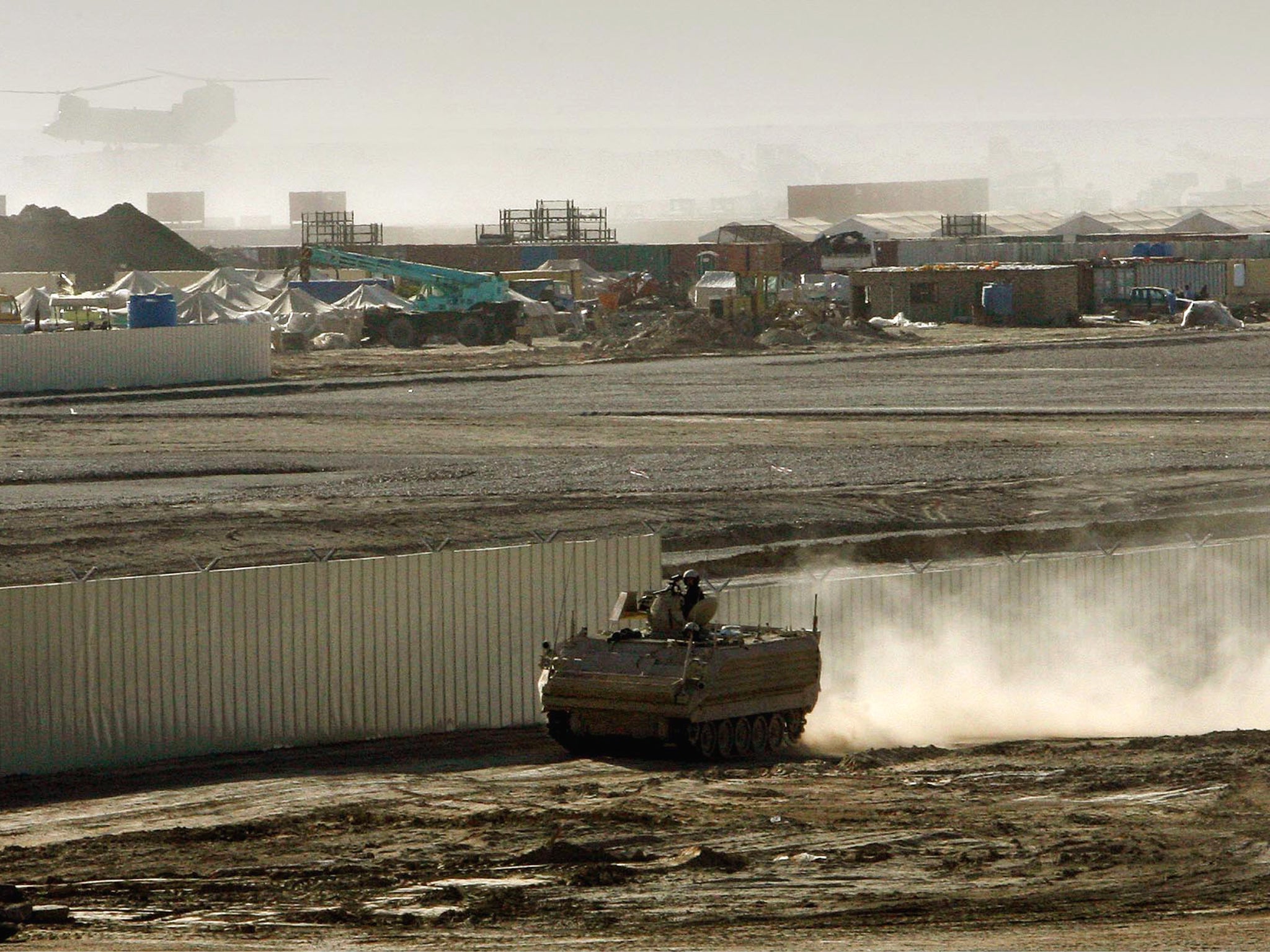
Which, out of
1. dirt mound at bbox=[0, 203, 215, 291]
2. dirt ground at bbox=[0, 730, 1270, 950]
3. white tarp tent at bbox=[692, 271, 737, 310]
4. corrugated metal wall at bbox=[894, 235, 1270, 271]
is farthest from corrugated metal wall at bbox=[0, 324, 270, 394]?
corrugated metal wall at bbox=[894, 235, 1270, 271]

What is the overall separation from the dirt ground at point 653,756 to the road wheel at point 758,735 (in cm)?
30

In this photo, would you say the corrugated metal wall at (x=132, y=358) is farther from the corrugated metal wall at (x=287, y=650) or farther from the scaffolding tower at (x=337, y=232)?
the scaffolding tower at (x=337, y=232)

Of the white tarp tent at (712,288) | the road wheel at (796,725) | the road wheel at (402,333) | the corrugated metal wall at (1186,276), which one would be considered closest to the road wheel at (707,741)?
the road wheel at (796,725)

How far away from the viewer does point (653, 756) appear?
16891 mm

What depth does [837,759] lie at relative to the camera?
16812 millimetres

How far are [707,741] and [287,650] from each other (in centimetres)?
396

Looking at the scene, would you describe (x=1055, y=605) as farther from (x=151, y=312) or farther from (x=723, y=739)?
(x=151, y=312)

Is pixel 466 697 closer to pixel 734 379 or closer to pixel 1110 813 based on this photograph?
pixel 1110 813

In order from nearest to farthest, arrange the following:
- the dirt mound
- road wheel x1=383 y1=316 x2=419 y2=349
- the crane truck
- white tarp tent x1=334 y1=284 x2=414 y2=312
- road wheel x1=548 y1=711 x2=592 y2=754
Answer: road wheel x1=548 y1=711 x2=592 y2=754 < road wheel x1=383 y1=316 x2=419 y2=349 < the crane truck < white tarp tent x1=334 y1=284 x2=414 y2=312 < the dirt mound

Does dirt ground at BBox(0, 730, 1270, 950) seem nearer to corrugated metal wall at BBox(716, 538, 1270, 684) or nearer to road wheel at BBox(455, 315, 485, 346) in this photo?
corrugated metal wall at BBox(716, 538, 1270, 684)

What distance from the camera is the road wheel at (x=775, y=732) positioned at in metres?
17.2

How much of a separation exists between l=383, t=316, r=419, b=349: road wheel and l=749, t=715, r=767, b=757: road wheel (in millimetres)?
49323

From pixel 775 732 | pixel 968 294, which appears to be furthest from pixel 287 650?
pixel 968 294

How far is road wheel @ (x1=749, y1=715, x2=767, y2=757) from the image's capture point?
1700cm
